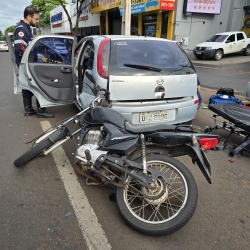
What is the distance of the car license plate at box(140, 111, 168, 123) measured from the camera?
3.35m

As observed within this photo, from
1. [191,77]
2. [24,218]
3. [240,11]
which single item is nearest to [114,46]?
[191,77]

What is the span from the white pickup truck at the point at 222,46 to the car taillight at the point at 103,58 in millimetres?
14484

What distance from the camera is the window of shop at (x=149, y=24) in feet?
64.1

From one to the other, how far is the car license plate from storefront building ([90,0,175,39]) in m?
15.5

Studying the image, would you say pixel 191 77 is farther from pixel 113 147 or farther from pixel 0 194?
pixel 0 194

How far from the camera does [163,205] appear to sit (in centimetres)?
→ 237

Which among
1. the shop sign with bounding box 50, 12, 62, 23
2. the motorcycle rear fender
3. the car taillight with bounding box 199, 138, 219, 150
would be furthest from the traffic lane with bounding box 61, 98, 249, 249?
the shop sign with bounding box 50, 12, 62, 23

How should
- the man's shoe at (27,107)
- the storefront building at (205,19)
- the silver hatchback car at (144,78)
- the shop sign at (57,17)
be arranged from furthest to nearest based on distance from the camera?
1. the shop sign at (57,17)
2. the storefront building at (205,19)
3. the man's shoe at (27,107)
4. the silver hatchback car at (144,78)

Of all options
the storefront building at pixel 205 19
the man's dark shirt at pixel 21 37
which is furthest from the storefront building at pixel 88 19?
the man's dark shirt at pixel 21 37

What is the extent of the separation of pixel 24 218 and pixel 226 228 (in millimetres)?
1900

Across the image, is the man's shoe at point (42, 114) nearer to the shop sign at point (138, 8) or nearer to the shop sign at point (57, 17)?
the shop sign at point (138, 8)

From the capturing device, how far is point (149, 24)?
2012 cm

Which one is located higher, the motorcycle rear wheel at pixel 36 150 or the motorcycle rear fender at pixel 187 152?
the motorcycle rear fender at pixel 187 152

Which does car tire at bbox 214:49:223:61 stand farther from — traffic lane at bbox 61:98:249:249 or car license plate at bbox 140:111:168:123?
traffic lane at bbox 61:98:249:249
